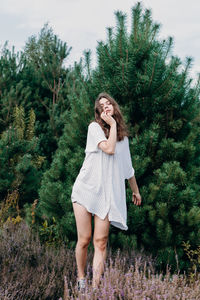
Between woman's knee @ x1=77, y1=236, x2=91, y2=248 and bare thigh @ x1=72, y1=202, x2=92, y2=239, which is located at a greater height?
bare thigh @ x1=72, y1=202, x2=92, y2=239

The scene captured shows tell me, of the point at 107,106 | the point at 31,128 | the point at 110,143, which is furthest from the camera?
the point at 31,128

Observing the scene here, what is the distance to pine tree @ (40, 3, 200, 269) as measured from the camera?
12.1 ft

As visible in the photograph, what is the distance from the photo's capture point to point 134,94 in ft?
13.0

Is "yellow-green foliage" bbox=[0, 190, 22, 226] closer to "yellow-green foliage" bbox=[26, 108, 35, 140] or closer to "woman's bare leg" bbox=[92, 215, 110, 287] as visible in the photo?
"yellow-green foliage" bbox=[26, 108, 35, 140]

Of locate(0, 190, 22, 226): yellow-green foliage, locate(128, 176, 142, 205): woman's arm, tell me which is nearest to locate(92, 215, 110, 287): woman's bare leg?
locate(128, 176, 142, 205): woman's arm

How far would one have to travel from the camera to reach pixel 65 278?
2.35 metres

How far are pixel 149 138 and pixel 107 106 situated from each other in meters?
0.85

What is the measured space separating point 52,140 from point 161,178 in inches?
234

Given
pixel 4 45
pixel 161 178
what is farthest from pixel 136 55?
pixel 4 45


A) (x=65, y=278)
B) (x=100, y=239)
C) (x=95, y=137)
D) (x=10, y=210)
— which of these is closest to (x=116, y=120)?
(x=95, y=137)

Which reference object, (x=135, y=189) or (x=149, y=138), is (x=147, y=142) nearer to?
(x=149, y=138)

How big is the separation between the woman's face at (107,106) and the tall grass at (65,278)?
1.25m

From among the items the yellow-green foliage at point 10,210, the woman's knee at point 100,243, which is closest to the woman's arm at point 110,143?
the woman's knee at point 100,243

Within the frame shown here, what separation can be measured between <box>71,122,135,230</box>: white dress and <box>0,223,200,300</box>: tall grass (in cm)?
38
